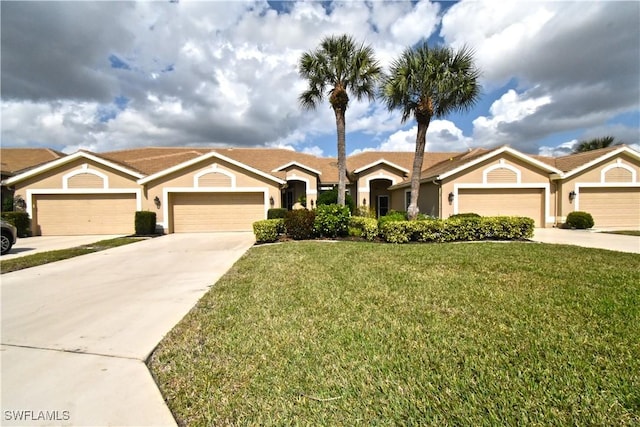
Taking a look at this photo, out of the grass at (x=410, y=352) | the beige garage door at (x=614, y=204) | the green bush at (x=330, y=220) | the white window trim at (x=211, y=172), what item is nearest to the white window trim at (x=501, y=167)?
the beige garage door at (x=614, y=204)

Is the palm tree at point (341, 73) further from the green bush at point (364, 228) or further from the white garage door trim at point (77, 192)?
the white garage door trim at point (77, 192)

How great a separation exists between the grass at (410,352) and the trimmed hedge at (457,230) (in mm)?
5020

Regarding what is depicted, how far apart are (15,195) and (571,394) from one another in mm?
21025

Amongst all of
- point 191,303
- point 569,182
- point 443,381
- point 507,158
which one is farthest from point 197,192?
point 569,182

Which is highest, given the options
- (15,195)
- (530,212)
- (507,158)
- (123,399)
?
(507,158)

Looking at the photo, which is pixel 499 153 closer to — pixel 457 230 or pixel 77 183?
pixel 457 230

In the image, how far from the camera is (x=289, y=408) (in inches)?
87.0

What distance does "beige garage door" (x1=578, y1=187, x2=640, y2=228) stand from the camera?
15.4 metres

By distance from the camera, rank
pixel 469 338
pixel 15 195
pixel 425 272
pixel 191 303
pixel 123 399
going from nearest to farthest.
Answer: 1. pixel 123 399
2. pixel 469 338
3. pixel 191 303
4. pixel 425 272
5. pixel 15 195

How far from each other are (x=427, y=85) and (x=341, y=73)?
380 cm

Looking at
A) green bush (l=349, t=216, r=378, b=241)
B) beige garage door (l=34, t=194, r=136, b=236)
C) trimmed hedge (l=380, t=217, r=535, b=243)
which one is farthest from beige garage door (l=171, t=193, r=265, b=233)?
trimmed hedge (l=380, t=217, r=535, b=243)

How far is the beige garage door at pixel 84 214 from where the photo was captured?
15008mm

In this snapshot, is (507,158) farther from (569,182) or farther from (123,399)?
(123,399)

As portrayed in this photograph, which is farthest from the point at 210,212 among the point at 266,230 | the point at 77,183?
the point at 77,183
